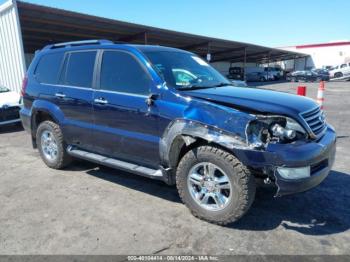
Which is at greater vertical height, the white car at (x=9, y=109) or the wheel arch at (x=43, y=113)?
the wheel arch at (x=43, y=113)

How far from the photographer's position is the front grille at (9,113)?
9.25 m

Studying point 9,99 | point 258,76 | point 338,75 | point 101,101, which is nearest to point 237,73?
point 258,76

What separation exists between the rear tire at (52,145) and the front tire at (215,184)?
2507 millimetres

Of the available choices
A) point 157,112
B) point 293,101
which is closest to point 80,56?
point 157,112

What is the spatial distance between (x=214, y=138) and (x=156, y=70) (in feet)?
4.01

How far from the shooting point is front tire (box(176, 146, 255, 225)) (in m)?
3.32

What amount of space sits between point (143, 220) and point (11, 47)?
1112 centimetres

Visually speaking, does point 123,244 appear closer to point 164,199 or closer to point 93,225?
point 93,225

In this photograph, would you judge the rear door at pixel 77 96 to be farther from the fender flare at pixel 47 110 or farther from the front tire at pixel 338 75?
the front tire at pixel 338 75

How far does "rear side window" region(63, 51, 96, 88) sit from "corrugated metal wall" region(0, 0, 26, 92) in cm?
807

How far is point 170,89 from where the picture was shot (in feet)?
12.5

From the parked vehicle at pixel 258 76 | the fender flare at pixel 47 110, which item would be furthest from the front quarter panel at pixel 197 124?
the parked vehicle at pixel 258 76

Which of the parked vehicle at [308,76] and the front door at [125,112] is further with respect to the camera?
the parked vehicle at [308,76]

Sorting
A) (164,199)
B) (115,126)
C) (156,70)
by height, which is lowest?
(164,199)
